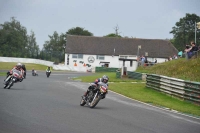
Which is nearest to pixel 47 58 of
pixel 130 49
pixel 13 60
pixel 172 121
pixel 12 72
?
pixel 13 60

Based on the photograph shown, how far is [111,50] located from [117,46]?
1.90 meters

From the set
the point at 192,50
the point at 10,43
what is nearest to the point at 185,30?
the point at 10,43

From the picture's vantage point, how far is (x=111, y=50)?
309ft

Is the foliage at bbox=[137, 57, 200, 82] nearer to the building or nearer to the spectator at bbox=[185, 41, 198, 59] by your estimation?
the spectator at bbox=[185, 41, 198, 59]

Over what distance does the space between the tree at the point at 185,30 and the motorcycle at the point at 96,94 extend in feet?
295

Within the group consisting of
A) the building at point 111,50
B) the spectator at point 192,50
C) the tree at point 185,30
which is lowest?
the spectator at point 192,50

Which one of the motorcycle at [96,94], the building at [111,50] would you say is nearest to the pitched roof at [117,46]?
the building at [111,50]

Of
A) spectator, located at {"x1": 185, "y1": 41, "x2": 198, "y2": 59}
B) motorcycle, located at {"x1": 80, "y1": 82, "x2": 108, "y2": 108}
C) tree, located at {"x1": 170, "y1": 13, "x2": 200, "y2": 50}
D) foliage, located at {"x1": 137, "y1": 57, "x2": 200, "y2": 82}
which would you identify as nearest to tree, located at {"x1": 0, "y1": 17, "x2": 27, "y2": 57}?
tree, located at {"x1": 170, "y1": 13, "x2": 200, "y2": 50}

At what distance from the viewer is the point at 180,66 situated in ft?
114

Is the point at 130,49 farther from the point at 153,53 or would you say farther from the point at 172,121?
the point at 172,121

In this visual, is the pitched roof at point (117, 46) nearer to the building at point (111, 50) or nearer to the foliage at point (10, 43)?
the building at point (111, 50)

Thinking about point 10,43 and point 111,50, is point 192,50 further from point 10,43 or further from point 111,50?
point 10,43

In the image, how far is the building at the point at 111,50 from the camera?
9344 cm

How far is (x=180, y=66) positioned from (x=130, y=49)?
59270 mm
